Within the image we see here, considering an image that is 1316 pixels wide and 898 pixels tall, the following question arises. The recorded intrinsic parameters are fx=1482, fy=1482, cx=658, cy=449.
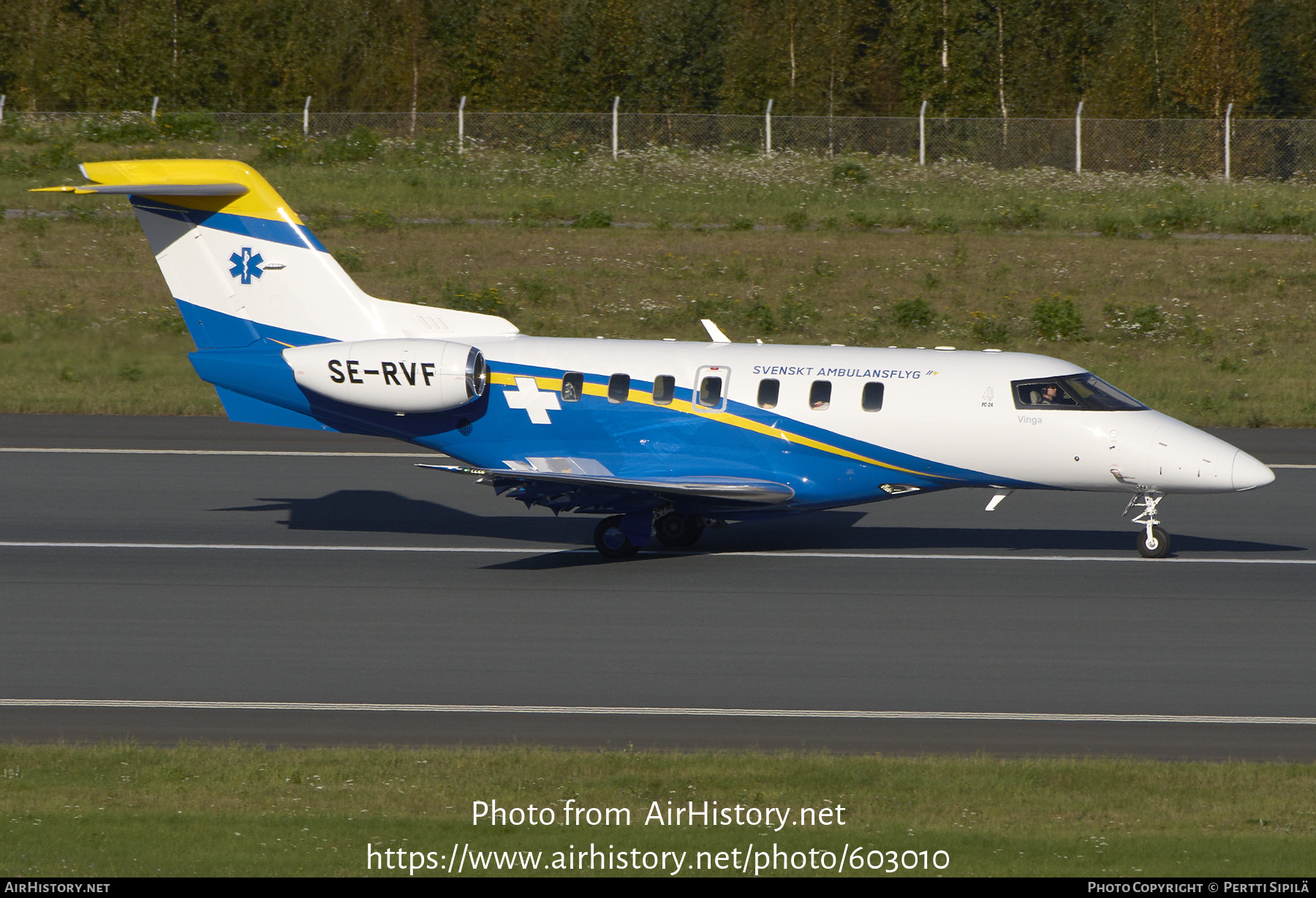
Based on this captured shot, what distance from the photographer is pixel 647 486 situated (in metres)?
18.0

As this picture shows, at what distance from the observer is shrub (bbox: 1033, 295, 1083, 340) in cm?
3788

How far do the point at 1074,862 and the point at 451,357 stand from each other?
38.3 ft

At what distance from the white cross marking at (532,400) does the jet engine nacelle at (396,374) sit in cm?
42

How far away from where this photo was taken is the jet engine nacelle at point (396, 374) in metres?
18.8

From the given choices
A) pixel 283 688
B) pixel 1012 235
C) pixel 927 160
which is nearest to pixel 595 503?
pixel 283 688

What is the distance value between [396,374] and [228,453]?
342 inches

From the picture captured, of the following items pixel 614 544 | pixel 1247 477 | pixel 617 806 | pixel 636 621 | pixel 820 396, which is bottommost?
pixel 617 806

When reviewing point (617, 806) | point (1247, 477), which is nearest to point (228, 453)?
point (1247, 477)

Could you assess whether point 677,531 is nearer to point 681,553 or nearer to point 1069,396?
point 681,553

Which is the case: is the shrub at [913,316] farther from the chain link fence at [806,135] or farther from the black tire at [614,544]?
the black tire at [614,544]

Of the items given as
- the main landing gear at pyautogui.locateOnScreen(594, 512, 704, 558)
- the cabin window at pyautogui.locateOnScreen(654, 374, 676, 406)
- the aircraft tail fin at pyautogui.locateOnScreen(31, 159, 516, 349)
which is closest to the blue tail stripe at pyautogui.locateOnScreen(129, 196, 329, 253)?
the aircraft tail fin at pyautogui.locateOnScreen(31, 159, 516, 349)

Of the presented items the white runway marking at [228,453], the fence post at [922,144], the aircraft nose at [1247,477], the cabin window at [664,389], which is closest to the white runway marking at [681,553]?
the aircraft nose at [1247,477]

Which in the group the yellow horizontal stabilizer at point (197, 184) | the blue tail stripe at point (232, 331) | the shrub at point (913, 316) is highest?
the shrub at point (913, 316)

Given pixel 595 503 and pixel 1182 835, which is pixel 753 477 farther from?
pixel 1182 835
